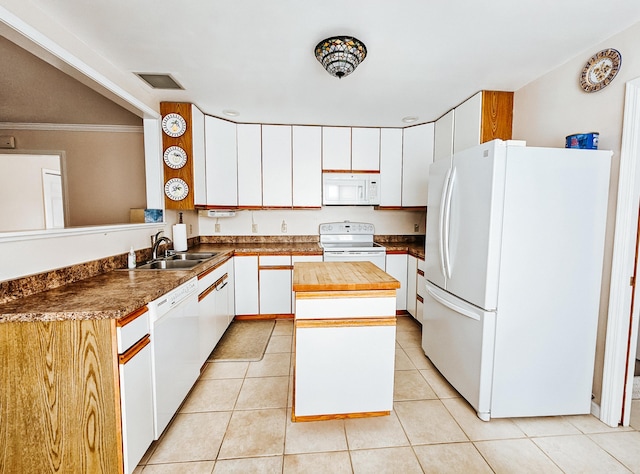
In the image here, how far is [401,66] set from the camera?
2.10 m

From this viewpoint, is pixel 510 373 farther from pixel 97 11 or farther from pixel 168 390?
pixel 97 11

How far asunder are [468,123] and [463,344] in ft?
6.58

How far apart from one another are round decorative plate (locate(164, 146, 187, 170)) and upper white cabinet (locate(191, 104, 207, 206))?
0.10 meters

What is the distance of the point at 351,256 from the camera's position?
3363 mm

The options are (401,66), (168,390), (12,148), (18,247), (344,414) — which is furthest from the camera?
(12,148)

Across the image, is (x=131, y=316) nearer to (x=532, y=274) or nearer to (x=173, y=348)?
(x=173, y=348)

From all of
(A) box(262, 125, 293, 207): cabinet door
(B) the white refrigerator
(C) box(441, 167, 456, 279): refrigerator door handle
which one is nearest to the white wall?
(A) box(262, 125, 293, 207): cabinet door

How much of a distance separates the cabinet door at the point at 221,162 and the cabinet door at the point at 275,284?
0.84m

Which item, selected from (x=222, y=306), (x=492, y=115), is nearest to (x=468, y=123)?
(x=492, y=115)

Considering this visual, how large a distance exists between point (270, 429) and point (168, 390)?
65 cm

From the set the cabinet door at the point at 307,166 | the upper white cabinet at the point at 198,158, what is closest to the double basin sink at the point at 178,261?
the upper white cabinet at the point at 198,158

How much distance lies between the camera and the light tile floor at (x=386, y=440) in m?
1.49

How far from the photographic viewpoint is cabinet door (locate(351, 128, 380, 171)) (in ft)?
11.6

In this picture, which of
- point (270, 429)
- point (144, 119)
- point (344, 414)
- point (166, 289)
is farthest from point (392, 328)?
point (144, 119)
